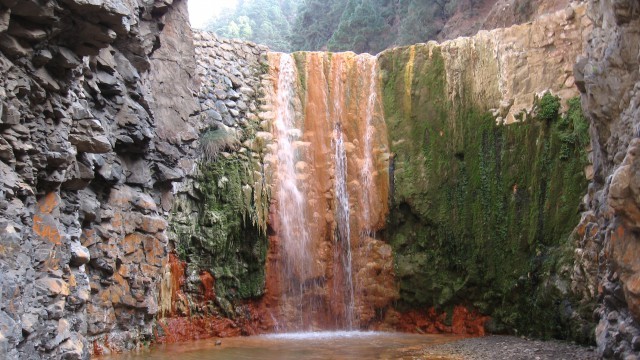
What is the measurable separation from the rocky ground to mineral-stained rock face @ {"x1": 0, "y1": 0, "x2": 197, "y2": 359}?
17.9ft

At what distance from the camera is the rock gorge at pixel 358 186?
872 cm

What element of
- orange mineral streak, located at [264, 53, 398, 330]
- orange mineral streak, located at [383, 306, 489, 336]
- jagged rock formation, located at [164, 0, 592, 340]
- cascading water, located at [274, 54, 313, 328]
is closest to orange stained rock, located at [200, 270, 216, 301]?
jagged rock formation, located at [164, 0, 592, 340]

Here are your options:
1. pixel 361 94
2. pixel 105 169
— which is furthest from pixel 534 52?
pixel 105 169

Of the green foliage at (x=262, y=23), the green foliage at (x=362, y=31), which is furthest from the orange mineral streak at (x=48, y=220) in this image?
the green foliage at (x=262, y=23)

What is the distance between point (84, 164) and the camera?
758 cm

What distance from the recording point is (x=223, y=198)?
14.2 meters

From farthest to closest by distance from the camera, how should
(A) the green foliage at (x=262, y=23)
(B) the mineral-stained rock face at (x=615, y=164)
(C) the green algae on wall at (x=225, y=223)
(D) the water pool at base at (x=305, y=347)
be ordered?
(A) the green foliage at (x=262, y=23) → (C) the green algae on wall at (x=225, y=223) → (D) the water pool at base at (x=305, y=347) → (B) the mineral-stained rock face at (x=615, y=164)

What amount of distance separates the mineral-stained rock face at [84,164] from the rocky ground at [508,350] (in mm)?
5442

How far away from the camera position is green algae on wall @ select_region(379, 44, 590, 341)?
1277 cm

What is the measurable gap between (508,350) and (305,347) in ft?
12.4

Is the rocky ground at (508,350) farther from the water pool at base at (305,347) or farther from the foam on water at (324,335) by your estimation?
the foam on water at (324,335)

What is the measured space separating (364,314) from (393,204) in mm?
2834

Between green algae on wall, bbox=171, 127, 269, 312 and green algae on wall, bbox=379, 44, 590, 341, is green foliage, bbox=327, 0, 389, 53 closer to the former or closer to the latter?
green algae on wall, bbox=379, 44, 590, 341

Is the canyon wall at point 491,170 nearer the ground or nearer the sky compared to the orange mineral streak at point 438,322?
nearer the sky
